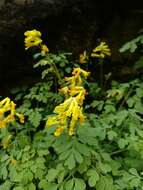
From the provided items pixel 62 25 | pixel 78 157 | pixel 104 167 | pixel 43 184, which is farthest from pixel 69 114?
pixel 62 25

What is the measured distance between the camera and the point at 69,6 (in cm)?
351

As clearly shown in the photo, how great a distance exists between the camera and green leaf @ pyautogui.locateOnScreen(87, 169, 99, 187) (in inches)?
88.3

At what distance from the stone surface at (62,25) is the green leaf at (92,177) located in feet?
5.31

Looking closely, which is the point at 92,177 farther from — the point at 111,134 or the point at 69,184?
the point at 111,134

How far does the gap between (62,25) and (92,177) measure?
182cm

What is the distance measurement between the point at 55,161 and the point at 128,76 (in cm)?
170

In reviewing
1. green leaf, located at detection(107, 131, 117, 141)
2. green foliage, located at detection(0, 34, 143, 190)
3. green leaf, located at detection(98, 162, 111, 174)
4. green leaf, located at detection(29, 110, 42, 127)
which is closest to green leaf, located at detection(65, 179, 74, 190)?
green foliage, located at detection(0, 34, 143, 190)

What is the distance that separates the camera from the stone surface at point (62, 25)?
3.33 metres

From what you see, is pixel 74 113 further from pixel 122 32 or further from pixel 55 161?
pixel 122 32

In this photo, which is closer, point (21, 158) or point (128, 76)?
point (21, 158)

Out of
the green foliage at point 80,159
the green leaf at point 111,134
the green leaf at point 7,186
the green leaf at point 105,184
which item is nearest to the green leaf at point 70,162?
the green foliage at point 80,159

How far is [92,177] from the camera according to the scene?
228 centimetres

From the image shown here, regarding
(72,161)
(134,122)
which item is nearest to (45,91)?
(134,122)

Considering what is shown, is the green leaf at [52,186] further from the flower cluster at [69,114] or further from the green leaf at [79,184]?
the flower cluster at [69,114]
